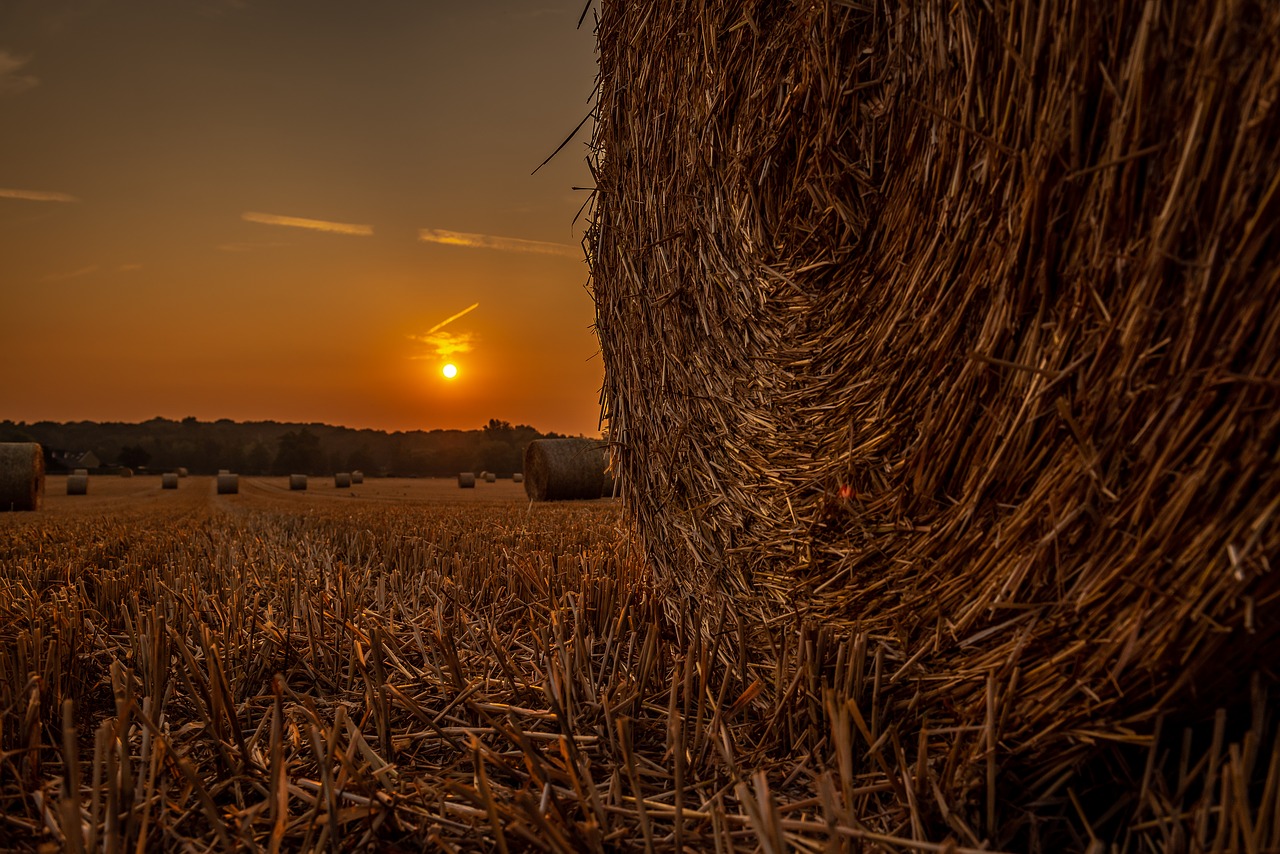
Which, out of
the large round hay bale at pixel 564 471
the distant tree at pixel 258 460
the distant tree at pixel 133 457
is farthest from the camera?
the distant tree at pixel 258 460

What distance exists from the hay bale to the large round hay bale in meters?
8.86

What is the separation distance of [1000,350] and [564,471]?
36.2ft

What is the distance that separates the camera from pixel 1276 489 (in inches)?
42.1

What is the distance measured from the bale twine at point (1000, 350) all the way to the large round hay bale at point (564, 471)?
991 cm

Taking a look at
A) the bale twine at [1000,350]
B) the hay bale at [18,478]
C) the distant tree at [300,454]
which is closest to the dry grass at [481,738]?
the bale twine at [1000,350]

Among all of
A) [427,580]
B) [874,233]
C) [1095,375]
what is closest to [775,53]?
[874,233]

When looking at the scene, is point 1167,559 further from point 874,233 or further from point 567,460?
point 567,460

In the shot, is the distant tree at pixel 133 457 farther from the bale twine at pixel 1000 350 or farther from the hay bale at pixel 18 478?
the bale twine at pixel 1000 350

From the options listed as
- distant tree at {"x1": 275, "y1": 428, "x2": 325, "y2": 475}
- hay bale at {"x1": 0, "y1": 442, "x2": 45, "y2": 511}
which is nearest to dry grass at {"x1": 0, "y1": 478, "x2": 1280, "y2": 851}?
hay bale at {"x1": 0, "y1": 442, "x2": 45, "y2": 511}

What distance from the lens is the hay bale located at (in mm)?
13164

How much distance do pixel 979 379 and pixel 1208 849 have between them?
32.8 inches

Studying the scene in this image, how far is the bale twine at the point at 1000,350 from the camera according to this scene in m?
1.09

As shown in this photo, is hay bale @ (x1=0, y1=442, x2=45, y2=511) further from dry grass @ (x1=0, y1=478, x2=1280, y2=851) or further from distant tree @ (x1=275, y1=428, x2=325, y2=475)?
distant tree @ (x1=275, y1=428, x2=325, y2=475)

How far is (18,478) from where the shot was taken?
1326 cm
